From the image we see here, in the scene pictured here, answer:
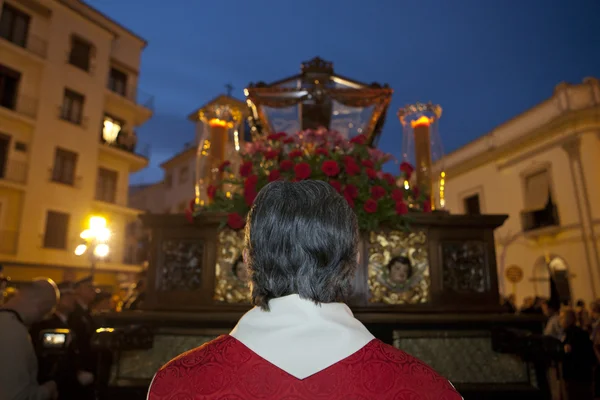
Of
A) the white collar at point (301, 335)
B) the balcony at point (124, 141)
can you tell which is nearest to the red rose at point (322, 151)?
the white collar at point (301, 335)

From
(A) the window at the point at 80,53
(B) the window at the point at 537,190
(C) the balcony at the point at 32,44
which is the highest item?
(A) the window at the point at 80,53

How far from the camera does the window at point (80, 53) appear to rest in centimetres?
1700

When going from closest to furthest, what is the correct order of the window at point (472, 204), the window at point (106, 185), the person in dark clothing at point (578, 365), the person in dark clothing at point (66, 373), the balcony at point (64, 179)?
the person in dark clothing at point (66, 373) → the person in dark clothing at point (578, 365) → the balcony at point (64, 179) → the window at point (106, 185) → the window at point (472, 204)

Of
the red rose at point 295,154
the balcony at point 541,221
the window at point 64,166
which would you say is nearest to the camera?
the red rose at point 295,154

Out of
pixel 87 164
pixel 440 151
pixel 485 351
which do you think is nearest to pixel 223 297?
pixel 485 351

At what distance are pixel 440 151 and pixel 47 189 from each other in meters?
15.2

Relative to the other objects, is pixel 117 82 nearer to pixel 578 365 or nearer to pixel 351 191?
pixel 351 191

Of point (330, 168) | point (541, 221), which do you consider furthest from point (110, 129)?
point (330, 168)

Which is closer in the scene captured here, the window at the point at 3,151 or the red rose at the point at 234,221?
the red rose at the point at 234,221

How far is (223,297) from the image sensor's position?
3178 millimetres

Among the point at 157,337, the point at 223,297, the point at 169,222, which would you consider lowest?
the point at 157,337

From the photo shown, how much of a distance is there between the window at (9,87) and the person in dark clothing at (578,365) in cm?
1683

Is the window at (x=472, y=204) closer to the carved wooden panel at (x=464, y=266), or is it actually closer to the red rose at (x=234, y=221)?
the carved wooden panel at (x=464, y=266)

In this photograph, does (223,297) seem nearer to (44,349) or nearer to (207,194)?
(207,194)
